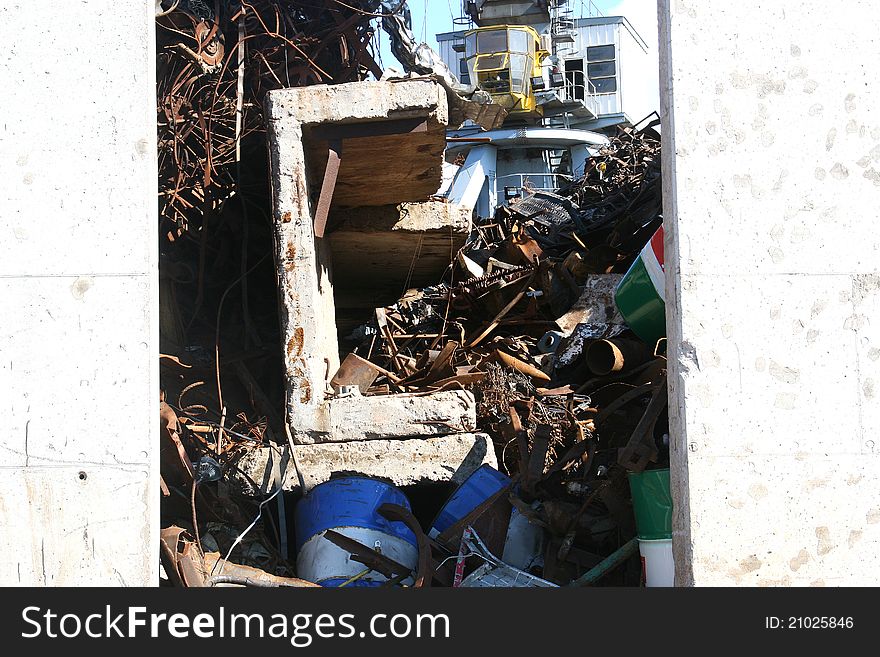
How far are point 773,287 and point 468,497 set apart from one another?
2089 millimetres

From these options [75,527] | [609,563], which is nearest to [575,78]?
[609,563]

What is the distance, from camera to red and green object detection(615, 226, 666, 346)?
16.1ft

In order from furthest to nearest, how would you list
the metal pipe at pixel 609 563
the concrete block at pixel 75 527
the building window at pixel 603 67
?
the building window at pixel 603 67 → the metal pipe at pixel 609 563 → the concrete block at pixel 75 527

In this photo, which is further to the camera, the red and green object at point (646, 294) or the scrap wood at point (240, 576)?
the red and green object at point (646, 294)

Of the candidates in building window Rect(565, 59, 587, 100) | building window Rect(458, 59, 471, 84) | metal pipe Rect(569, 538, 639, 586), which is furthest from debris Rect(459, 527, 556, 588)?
building window Rect(565, 59, 587, 100)

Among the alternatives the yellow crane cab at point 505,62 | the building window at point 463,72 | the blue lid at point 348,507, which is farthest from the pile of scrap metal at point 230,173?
the building window at point 463,72

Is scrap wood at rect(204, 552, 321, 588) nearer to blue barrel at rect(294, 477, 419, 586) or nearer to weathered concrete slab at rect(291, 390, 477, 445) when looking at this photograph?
blue barrel at rect(294, 477, 419, 586)

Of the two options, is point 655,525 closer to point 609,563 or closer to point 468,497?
point 609,563

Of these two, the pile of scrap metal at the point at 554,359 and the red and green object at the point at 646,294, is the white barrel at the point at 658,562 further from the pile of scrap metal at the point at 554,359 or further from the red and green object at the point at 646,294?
the red and green object at the point at 646,294

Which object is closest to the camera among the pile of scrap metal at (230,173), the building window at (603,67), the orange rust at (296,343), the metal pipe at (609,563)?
the metal pipe at (609,563)

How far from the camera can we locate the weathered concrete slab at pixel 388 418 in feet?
16.1

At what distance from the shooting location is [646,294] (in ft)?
16.8

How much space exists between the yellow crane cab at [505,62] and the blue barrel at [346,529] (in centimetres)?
2221
